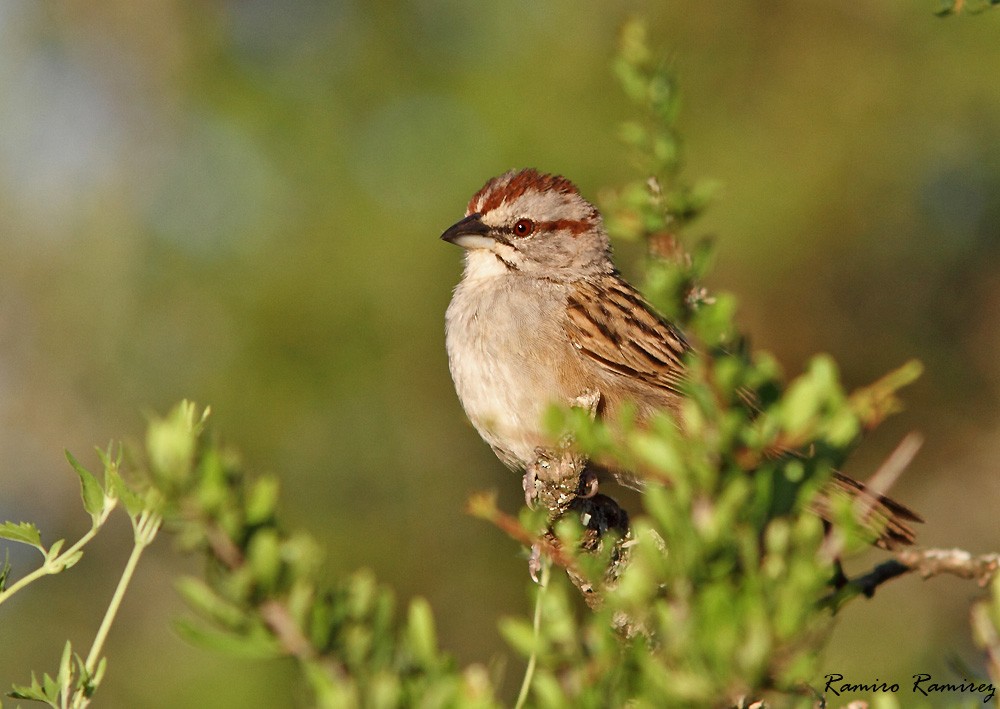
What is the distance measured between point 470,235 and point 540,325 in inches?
27.3

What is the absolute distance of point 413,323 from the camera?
24.5 feet

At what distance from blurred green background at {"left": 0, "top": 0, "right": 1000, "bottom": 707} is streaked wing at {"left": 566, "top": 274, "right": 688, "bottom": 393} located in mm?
2374

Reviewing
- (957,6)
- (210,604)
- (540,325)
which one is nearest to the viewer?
(210,604)

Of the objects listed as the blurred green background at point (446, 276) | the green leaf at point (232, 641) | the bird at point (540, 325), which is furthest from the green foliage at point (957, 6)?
the blurred green background at point (446, 276)

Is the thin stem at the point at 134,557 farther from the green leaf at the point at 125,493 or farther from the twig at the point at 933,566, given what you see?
the twig at the point at 933,566

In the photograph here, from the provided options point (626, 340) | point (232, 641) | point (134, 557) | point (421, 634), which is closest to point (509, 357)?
point (626, 340)

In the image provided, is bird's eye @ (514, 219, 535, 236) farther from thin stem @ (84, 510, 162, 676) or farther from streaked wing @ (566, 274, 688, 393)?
thin stem @ (84, 510, 162, 676)

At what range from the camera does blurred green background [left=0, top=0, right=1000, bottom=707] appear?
7.17 m

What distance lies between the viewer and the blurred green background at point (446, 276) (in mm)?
7168

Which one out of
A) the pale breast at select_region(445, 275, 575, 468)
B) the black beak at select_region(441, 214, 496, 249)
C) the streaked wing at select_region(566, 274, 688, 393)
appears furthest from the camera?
the black beak at select_region(441, 214, 496, 249)

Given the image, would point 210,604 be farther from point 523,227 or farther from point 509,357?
point 523,227

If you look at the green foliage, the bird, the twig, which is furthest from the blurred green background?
→ the twig

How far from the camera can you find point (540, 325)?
4.45 meters

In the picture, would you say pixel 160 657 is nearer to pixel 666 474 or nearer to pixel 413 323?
pixel 413 323
